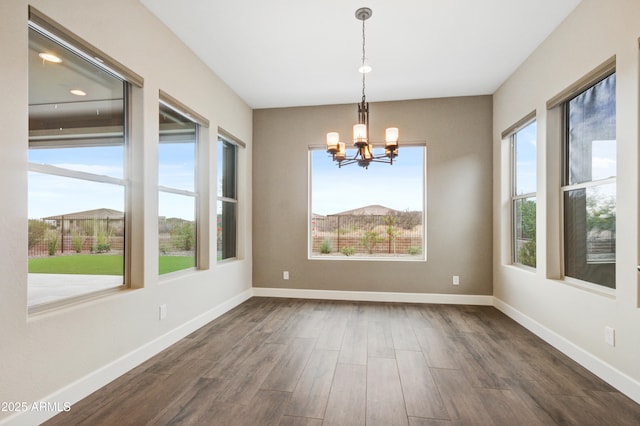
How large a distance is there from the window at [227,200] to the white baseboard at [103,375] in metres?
1.13

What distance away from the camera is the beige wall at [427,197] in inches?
188

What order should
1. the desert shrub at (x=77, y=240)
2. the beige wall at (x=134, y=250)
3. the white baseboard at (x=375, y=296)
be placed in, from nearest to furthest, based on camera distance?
the beige wall at (x=134, y=250) < the desert shrub at (x=77, y=240) < the white baseboard at (x=375, y=296)

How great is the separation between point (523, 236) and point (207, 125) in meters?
4.12

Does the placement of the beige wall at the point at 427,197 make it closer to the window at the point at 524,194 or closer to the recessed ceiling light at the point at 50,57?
the window at the point at 524,194

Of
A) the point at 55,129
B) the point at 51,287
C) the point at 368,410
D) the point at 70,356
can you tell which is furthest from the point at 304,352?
the point at 55,129

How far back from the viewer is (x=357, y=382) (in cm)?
242

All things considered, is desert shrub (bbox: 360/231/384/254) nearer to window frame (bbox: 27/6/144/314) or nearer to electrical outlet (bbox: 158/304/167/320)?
electrical outlet (bbox: 158/304/167/320)

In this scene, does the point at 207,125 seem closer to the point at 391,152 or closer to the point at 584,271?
the point at 391,152

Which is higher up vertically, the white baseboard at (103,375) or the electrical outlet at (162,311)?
the electrical outlet at (162,311)

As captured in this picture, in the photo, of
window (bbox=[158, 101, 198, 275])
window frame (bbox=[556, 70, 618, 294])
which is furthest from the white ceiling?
window (bbox=[158, 101, 198, 275])

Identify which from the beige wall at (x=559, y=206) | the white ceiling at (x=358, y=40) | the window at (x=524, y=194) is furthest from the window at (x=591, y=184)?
the white ceiling at (x=358, y=40)

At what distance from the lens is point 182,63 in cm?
337

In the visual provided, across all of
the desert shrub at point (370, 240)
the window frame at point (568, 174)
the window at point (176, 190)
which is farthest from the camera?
the desert shrub at point (370, 240)

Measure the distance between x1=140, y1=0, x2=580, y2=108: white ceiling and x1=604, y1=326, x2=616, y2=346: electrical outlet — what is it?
2.64 meters
